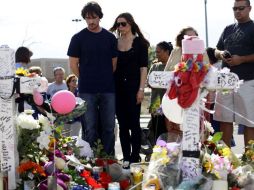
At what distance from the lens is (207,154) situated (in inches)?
140

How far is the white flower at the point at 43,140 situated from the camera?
3764 mm

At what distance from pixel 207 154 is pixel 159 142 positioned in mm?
370

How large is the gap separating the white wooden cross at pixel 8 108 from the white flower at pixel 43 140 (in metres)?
0.19

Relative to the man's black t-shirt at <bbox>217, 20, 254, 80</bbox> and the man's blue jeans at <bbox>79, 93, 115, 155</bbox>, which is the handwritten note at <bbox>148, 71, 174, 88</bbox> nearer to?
the man's blue jeans at <bbox>79, 93, 115, 155</bbox>

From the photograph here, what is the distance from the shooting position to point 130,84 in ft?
16.6

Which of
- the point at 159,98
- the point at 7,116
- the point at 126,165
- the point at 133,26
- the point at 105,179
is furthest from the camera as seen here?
the point at 159,98

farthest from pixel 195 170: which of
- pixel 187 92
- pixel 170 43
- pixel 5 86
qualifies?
pixel 170 43

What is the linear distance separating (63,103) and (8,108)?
0.42m

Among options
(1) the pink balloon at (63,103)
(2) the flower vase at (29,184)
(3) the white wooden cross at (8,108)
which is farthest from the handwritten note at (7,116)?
(1) the pink balloon at (63,103)

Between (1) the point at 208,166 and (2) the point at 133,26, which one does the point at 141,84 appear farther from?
(1) the point at 208,166

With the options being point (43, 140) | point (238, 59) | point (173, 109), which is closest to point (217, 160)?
point (173, 109)

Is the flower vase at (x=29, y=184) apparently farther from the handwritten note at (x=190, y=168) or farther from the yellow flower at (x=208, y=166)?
the yellow flower at (x=208, y=166)

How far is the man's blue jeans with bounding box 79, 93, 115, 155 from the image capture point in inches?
192

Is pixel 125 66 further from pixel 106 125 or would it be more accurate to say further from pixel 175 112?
pixel 175 112
